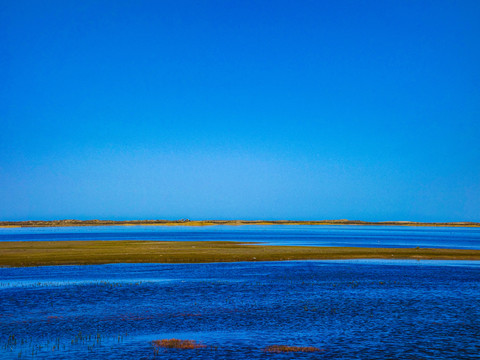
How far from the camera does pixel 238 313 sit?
27.8m

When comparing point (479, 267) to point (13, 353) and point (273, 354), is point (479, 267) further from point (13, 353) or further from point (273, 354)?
point (13, 353)

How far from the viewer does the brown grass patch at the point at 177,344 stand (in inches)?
818

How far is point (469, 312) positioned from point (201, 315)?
52.3 ft

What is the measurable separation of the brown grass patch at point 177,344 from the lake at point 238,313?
501 mm

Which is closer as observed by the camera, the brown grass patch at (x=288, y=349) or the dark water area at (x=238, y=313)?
the brown grass patch at (x=288, y=349)

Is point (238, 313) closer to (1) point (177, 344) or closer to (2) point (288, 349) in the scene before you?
(1) point (177, 344)

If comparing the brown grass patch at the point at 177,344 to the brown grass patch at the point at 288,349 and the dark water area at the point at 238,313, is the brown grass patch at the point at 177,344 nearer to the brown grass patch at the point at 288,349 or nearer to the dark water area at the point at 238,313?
the dark water area at the point at 238,313

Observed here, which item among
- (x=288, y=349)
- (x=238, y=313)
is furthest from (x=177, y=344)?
(x=238, y=313)

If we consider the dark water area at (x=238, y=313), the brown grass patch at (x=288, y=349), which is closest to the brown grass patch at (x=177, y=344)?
the dark water area at (x=238, y=313)

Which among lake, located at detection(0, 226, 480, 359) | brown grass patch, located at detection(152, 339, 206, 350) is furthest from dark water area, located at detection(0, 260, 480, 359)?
brown grass patch, located at detection(152, 339, 206, 350)

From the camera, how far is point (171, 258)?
60.4 m

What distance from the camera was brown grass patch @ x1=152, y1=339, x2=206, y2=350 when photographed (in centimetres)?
2078

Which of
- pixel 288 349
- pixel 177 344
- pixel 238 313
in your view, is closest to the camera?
pixel 288 349

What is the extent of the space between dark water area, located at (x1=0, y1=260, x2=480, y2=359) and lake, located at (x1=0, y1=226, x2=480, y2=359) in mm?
63
